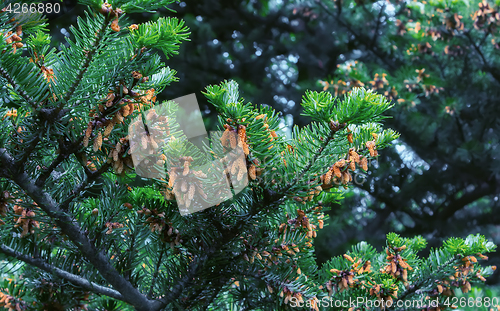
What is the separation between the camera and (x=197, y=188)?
0.37 metres

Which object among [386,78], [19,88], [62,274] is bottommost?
[62,274]

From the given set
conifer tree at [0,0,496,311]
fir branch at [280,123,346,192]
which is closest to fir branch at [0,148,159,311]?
conifer tree at [0,0,496,311]

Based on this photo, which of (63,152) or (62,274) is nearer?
(63,152)

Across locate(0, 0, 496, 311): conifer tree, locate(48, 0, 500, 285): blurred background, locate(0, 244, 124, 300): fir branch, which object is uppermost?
locate(48, 0, 500, 285): blurred background

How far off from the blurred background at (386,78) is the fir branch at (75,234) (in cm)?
104

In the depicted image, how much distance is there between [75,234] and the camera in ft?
1.40

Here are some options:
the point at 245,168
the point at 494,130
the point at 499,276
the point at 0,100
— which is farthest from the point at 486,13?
the point at 0,100

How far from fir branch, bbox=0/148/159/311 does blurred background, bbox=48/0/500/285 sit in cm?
104

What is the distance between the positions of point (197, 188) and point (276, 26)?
1.68 m

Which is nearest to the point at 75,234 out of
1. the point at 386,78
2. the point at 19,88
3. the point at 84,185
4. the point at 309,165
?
the point at 84,185

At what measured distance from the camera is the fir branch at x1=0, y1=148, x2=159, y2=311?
0.38 m

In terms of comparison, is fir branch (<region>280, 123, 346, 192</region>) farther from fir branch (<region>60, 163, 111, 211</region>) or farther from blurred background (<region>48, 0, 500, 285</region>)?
blurred background (<region>48, 0, 500, 285</region>)

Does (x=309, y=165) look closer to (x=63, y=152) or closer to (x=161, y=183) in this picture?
(x=161, y=183)

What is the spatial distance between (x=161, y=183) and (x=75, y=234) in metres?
0.14
